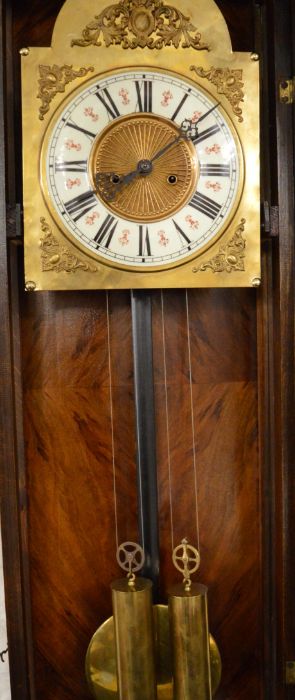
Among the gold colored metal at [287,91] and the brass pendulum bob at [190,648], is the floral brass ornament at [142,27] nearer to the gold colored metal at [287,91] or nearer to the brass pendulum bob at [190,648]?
the gold colored metal at [287,91]

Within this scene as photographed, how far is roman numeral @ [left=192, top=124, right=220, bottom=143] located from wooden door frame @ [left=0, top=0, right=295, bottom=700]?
0.11 meters

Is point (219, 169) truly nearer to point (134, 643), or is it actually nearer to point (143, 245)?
point (143, 245)

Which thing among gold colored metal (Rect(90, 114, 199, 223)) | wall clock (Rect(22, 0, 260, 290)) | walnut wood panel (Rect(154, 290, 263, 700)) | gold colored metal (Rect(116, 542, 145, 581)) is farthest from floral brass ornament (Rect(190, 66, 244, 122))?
gold colored metal (Rect(116, 542, 145, 581))

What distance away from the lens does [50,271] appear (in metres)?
1.17

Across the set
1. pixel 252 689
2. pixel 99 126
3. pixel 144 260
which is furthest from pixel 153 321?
pixel 252 689

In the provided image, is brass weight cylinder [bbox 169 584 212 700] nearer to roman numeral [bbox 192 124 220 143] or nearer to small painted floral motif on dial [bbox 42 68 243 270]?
small painted floral motif on dial [bbox 42 68 243 270]

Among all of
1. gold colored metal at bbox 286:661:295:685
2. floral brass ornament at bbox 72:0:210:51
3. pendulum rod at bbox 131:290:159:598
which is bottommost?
gold colored metal at bbox 286:661:295:685

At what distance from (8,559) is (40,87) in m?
0.79

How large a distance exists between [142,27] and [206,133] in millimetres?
209

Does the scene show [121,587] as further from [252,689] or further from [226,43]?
[226,43]

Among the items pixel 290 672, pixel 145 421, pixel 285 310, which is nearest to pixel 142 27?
pixel 285 310

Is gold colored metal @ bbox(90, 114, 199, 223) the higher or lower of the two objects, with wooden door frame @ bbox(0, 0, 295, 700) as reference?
higher

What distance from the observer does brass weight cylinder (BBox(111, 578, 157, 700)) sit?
114 cm

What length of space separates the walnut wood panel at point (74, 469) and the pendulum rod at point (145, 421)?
0.08 m
